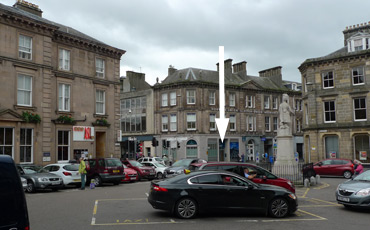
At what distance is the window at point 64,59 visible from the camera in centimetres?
2705

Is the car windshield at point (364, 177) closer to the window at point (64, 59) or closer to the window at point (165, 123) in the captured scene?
the window at point (64, 59)

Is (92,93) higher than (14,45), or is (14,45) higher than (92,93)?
(14,45)

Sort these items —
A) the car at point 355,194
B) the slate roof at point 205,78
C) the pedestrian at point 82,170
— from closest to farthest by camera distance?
1. the car at point 355,194
2. the pedestrian at point 82,170
3. the slate roof at point 205,78

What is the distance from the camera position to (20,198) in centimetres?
472

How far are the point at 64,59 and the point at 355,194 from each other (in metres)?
23.0

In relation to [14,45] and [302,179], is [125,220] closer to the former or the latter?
[302,179]

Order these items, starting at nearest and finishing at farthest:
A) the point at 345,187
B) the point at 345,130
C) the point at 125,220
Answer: the point at 125,220, the point at 345,187, the point at 345,130

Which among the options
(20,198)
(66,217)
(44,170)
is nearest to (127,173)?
(44,170)

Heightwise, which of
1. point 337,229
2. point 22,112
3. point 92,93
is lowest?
point 337,229

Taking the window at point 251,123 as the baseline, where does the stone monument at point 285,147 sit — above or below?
below

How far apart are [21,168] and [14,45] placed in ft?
31.8

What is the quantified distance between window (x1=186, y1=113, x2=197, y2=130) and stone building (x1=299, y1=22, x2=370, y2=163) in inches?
570

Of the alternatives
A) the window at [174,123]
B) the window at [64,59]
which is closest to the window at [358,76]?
the window at [174,123]

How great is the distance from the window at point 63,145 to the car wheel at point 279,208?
2015 centimetres
